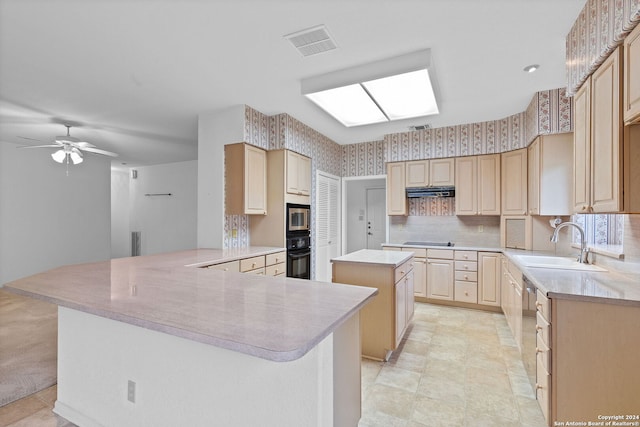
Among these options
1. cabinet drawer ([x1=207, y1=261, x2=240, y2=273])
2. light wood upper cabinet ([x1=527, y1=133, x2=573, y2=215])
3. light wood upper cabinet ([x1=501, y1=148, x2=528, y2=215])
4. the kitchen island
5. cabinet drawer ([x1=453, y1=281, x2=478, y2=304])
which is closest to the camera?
the kitchen island

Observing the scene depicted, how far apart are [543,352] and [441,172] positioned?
121 inches

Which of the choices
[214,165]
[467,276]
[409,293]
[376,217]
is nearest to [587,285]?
[409,293]

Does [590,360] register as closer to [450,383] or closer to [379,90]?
[450,383]

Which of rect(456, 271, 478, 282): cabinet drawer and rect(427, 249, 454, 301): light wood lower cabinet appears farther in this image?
rect(427, 249, 454, 301): light wood lower cabinet

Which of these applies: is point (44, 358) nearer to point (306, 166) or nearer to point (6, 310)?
point (6, 310)

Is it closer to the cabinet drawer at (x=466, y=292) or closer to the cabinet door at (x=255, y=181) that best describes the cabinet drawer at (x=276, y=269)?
the cabinet door at (x=255, y=181)

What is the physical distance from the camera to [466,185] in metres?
4.22

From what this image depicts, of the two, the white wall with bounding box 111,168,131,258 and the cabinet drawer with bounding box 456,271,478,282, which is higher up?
the white wall with bounding box 111,168,131,258

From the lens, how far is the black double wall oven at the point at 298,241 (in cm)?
389

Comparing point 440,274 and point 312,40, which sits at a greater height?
point 312,40

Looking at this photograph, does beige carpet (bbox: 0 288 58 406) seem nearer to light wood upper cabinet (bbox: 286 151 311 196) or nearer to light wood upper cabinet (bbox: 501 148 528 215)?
light wood upper cabinet (bbox: 286 151 311 196)

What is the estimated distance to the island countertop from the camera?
922mm

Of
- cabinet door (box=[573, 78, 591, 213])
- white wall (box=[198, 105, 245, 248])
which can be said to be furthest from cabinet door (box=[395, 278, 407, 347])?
white wall (box=[198, 105, 245, 248])

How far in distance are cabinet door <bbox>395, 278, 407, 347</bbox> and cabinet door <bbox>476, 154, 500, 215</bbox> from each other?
2138mm
